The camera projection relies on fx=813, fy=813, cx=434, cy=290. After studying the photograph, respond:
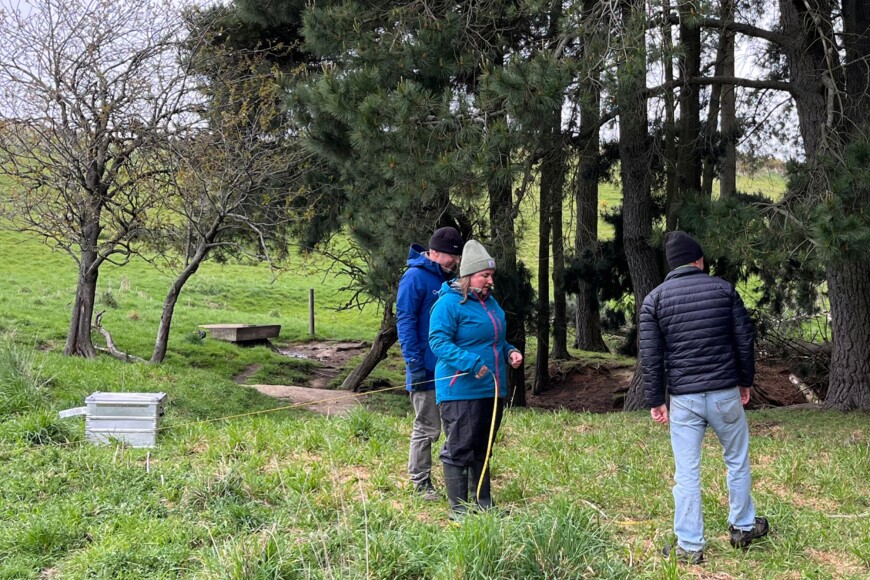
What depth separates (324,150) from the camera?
1198 cm

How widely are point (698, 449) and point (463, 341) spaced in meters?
1.36

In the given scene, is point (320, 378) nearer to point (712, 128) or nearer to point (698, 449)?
point (712, 128)

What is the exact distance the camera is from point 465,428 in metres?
4.51

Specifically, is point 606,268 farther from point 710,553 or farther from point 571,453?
point 710,553

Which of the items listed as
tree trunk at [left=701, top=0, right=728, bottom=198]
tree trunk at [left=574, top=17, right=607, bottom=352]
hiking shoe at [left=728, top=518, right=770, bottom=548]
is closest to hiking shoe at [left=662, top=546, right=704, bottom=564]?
hiking shoe at [left=728, top=518, right=770, bottom=548]

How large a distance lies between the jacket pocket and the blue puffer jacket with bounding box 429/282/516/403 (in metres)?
1.18

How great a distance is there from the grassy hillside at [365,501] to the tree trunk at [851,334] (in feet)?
6.41

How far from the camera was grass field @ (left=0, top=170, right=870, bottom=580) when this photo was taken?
373cm

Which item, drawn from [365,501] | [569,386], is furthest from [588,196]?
[365,501]

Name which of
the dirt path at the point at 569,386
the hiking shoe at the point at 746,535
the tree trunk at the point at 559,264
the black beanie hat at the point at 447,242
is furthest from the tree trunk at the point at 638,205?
the hiking shoe at the point at 746,535

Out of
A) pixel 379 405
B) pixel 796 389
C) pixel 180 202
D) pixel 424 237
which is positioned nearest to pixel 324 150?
pixel 424 237

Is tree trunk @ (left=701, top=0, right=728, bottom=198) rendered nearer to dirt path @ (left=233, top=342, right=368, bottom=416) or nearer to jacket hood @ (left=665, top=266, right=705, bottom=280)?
dirt path @ (left=233, top=342, right=368, bottom=416)

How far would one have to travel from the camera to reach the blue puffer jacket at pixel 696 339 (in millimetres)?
4156

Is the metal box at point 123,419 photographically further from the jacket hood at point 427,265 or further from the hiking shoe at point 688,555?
the hiking shoe at point 688,555
